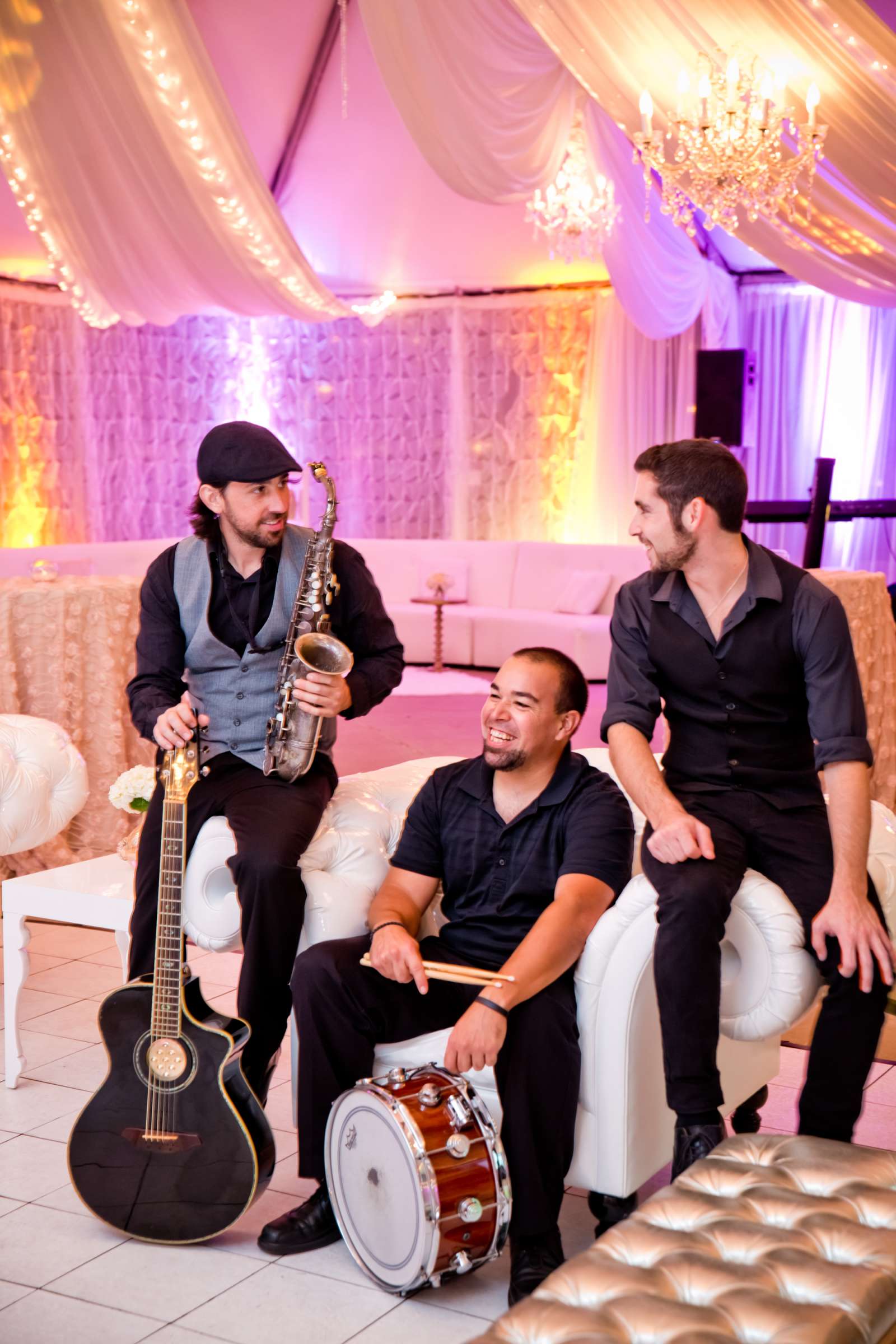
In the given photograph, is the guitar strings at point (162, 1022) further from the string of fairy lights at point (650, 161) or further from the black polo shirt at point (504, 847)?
the string of fairy lights at point (650, 161)

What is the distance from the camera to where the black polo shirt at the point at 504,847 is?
8.97ft

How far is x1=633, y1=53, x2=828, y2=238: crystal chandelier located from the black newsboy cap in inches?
84.8

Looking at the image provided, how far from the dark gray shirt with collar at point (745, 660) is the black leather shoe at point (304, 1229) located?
3.59 feet

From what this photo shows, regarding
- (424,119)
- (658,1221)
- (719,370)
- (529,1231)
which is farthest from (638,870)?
(719,370)

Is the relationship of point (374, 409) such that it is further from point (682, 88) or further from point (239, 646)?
point (239, 646)

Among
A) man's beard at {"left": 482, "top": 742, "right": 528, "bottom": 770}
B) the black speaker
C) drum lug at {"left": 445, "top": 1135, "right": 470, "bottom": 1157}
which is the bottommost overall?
drum lug at {"left": 445, "top": 1135, "right": 470, "bottom": 1157}

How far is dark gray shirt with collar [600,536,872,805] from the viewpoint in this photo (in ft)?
8.92

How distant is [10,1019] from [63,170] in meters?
4.51

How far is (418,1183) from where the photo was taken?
2324 mm

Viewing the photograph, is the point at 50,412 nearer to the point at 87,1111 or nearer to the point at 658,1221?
the point at 87,1111

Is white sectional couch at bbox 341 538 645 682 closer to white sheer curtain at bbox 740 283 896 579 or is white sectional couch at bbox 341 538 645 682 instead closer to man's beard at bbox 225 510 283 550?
white sheer curtain at bbox 740 283 896 579

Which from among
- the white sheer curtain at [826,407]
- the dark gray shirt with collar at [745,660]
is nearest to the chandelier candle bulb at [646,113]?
the dark gray shirt with collar at [745,660]

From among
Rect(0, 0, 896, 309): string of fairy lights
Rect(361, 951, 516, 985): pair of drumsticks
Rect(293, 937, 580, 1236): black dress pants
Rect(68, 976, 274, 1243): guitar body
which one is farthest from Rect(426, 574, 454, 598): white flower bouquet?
Rect(361, 951, 516, 985): pair of drumsticks

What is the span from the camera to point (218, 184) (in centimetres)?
643
